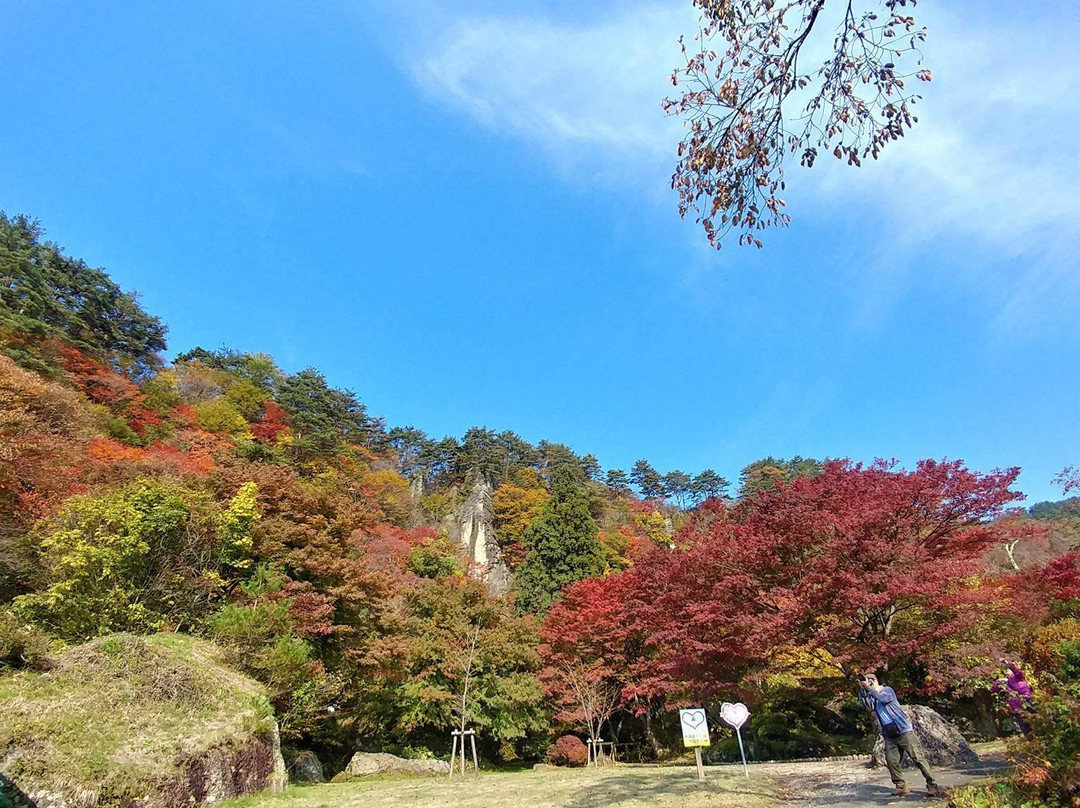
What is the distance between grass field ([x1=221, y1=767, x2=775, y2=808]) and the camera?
7.83m

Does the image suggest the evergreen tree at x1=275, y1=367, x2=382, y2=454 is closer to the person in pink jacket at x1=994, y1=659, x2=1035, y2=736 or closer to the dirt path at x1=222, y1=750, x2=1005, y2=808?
the dirt path at x1=222, y1=750, x2=1005, y2=808

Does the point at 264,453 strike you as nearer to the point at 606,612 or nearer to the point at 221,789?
the point at 606,612

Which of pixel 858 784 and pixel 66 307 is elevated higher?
pixel 66 307

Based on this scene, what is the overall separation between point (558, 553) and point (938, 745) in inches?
871

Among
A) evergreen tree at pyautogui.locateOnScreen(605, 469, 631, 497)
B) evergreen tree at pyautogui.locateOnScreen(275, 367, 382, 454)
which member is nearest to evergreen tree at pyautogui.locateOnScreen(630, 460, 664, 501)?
evergreen tree at pyautogui.locateOnScreen(605, 469, 631, 497)

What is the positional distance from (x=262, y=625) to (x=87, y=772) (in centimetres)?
622

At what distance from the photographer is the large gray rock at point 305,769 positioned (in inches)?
545

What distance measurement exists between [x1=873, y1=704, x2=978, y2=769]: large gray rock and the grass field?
2602 mm

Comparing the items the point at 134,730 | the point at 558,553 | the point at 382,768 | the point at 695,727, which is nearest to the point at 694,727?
the point at 695,727

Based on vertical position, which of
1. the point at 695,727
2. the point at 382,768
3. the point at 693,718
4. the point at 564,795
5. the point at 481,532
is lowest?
the point at 564,795

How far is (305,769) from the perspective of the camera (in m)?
14.2

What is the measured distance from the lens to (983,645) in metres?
13.6

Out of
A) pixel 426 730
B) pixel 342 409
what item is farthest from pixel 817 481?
pixel 342 409

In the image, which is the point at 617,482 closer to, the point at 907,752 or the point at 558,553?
the point at 558,553
